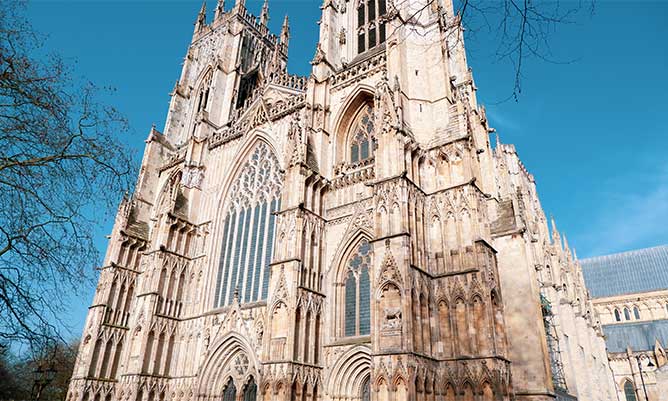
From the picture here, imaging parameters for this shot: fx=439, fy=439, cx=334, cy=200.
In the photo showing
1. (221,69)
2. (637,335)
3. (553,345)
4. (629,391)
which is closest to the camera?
(553,345)

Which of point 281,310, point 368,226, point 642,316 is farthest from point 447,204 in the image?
point 642,316

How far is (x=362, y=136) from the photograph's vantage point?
19.0 meters

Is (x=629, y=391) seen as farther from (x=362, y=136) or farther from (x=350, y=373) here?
(x=362, y=136)

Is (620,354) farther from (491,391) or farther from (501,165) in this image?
(491,391)

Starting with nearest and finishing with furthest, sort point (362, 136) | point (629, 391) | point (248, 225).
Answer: point (362, 136)
point (248, 225)
point (629, 391)

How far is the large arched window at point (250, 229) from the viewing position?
1861 cm

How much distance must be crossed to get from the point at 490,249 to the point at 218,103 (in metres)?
20.5

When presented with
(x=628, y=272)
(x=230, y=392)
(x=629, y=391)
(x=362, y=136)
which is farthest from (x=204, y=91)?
(x=628, y=272)

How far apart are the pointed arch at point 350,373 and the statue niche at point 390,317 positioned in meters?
2.34

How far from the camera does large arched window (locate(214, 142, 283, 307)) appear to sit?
1861 centimetres

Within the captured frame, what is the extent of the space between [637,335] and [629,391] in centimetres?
626

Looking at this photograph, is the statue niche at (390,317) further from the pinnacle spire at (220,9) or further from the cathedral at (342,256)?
the pinnacle spire at (220,9)

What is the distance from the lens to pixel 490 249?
13.3 m

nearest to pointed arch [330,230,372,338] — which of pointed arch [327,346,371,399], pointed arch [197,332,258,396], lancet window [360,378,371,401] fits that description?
pointed arch [327,346,371,399]
